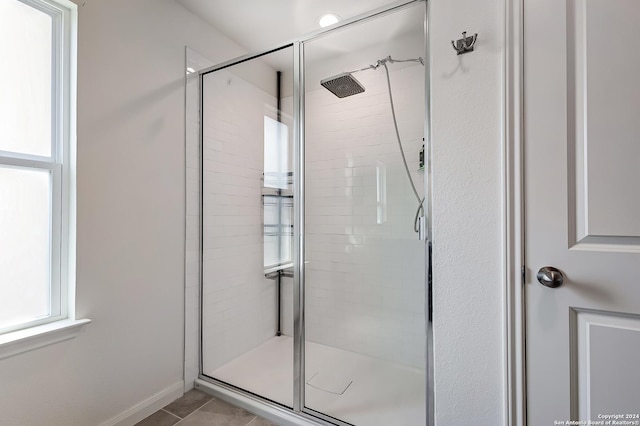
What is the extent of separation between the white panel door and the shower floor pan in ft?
2.83

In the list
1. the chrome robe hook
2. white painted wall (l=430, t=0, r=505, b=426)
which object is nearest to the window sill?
white painted wall (l=430, t=0, r=505, b=426)

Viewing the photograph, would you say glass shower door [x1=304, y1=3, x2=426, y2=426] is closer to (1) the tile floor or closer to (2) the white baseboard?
(1) the tile floor

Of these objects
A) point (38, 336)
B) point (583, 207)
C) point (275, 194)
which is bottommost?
point (38, 336)

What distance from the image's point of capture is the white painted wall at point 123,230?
4.57 ft

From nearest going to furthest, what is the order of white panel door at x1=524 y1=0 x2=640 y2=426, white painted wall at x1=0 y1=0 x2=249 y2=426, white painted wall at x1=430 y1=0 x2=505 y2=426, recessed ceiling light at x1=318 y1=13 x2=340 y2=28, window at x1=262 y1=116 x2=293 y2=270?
white panel door at x1=524 y1=0 x2=640 y2=426, white painted wall at x1=430 y1=0 x2=505 y2=426, white painted wall at x1=0 y1=0 x2=249 y2=426, recessed ceiling light at x1=318 y1=13 x2=340 y2=28, window at x1=262 y1=116 x2=293 y2=270

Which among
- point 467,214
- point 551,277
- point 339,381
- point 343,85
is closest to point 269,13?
point 343,85

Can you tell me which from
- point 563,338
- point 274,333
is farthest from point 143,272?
point 563,338

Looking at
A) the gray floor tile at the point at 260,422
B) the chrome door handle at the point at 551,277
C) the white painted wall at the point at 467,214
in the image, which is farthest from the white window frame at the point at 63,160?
the chrome door handle at the point at 551,277

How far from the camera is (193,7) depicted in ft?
6.48

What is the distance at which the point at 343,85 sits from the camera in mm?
2184

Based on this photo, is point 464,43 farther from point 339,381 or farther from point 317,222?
point 339,381

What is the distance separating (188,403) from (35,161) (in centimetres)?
157

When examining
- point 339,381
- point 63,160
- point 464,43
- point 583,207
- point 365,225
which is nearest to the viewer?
point 583,207

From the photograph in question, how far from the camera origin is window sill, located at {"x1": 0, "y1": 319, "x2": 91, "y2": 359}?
3.99 feet
